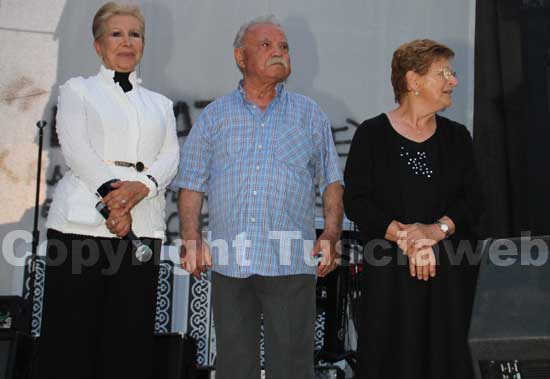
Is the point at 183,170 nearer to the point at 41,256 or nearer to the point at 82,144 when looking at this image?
the point at 82,144

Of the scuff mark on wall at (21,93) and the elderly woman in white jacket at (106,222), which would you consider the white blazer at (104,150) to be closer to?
the elderly woman in white jacket at (106,222)

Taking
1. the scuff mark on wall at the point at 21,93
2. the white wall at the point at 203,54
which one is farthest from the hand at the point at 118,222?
the scuff mark on wall at the point at 21,93

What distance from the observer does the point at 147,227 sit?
2971 mm

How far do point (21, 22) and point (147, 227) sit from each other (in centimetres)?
196

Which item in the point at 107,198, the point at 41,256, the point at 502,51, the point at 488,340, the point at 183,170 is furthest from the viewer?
the point at 502,51

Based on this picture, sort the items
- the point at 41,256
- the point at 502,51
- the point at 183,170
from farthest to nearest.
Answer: the point at 502,51, the point at 41,256, the point at 183,170

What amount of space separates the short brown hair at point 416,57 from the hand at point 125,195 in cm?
102

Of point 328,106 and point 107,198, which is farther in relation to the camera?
point 328,106

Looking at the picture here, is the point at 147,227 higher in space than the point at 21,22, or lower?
lower

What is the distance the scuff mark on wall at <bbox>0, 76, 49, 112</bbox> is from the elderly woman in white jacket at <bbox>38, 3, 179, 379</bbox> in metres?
1.33

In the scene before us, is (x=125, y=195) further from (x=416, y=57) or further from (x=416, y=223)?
(x=416, y=57)

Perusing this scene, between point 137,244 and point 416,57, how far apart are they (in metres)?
1.22

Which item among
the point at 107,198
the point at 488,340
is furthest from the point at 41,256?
the point at 488,340

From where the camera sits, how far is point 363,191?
2857 mm
